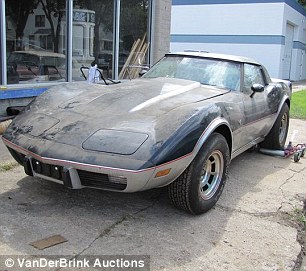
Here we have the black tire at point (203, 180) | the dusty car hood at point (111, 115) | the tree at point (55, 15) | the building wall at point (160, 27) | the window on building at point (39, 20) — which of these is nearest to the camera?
the dusty car hood at point (111, 115)

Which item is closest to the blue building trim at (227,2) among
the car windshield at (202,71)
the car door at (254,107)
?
the car door at (254,107)

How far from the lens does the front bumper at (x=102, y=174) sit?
3.30 meters

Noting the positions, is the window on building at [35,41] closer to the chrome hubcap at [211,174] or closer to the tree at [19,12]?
the tree at [19,12]

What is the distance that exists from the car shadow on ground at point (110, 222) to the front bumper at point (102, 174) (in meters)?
0.38

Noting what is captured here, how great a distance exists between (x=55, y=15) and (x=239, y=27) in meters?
21.8

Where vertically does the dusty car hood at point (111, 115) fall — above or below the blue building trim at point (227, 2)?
below

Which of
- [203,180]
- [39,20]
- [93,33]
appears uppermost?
[39,20]

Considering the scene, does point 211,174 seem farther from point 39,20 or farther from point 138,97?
point 39,20

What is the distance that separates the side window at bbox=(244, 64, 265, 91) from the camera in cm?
532

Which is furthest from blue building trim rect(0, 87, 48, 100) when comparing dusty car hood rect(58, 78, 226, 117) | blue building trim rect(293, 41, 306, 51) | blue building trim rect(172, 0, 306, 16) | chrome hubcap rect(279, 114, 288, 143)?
blue building trim rect(293, 41, 306, 51)

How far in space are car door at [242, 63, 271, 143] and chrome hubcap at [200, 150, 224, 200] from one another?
2.84 feet

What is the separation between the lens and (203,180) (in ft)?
13.5

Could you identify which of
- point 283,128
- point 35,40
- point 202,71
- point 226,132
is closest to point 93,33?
point 35,40

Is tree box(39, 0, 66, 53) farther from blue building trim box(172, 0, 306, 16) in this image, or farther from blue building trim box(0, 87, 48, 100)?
blue building trim box(172, 0, 306, 16)
